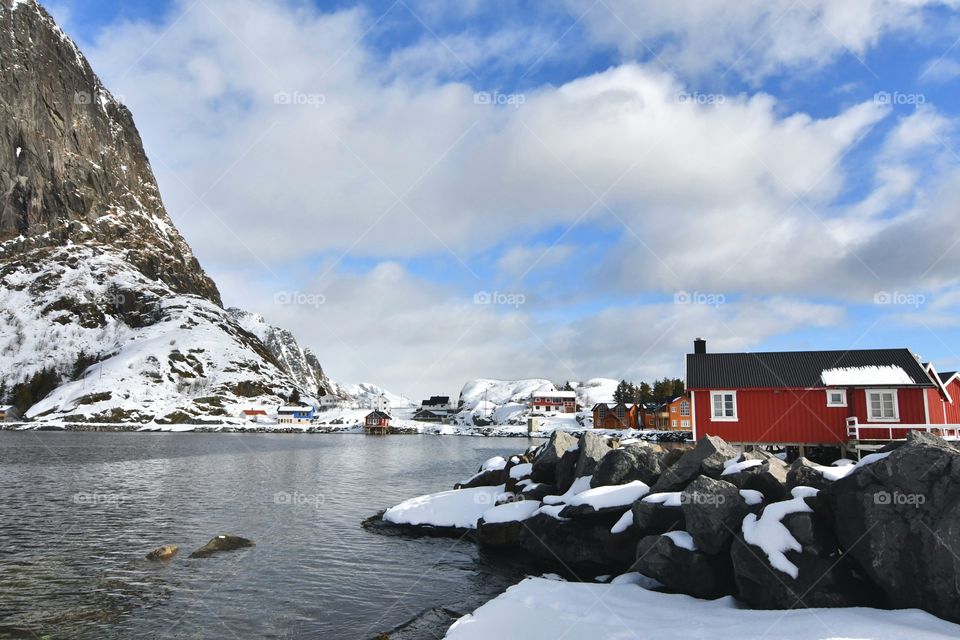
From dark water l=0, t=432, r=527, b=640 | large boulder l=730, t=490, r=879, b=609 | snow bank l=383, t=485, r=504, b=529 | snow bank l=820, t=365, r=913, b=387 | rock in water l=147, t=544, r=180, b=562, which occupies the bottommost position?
dark water l=0, t=432, r=527, b=640

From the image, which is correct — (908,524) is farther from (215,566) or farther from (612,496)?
(215,566)

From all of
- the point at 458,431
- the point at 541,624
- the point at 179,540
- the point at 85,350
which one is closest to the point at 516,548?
the point at 541,624

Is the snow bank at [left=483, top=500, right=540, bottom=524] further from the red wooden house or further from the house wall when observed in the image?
the house wall

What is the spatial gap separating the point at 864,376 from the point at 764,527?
1122 inches

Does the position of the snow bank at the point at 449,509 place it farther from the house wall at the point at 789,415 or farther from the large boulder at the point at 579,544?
the house wall at the point at 789,415

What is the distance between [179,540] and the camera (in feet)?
85.0

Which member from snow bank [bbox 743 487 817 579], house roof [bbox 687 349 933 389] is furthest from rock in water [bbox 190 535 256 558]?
house roof [bbox 687 349 933 389]

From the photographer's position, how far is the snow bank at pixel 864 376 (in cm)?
3647

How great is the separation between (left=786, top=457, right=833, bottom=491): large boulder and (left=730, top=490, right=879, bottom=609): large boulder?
151 cm

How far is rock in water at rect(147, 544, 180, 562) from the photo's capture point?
73.1 ft

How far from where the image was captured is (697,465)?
2064cm

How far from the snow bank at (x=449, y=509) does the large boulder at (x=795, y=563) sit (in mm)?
15565

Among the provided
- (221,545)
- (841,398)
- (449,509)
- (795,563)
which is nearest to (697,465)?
(795,563)

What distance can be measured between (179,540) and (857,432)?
37.8 meters
